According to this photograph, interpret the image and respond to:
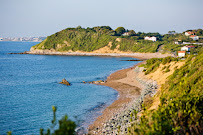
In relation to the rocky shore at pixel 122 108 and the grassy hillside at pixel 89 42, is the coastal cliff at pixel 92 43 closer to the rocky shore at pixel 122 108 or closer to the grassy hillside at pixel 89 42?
the grassy hillside at pixel 89 42

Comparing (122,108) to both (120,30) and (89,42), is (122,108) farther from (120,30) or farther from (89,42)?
(120,30)

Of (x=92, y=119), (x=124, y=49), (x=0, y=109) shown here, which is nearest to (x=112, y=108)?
(x=92, y=119)

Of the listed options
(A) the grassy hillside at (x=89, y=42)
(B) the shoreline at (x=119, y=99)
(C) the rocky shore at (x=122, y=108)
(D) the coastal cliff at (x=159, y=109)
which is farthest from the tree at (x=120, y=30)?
(D) the coastal cliff at (x=159, y=109)

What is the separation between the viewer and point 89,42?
484ft

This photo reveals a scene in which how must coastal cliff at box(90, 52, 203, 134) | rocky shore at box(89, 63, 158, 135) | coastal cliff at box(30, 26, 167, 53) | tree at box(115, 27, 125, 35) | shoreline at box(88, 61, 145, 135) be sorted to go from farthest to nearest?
tree at box(115, 27, 125, 35)
coastal cliff at box(30, 26, 167, 53)
shoreline at box(88, 61, 145, 135)
rocky shore at box(89, 63, 158, 135)
coastal cliff at box(90, 52, 203, 134)

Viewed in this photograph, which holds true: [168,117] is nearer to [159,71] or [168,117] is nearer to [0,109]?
[0,109]

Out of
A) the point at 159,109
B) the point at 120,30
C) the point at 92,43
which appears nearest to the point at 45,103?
the point at 159,109

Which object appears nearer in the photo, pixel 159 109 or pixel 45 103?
pixel 159 109

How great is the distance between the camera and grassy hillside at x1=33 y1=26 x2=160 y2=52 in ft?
440

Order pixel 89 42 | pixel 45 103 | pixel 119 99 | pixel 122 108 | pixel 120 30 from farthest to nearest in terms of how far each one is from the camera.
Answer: pixel 120 30 < pixel 89 42 < pixel 119 99 < pixel 45 103 < pixel 122 108

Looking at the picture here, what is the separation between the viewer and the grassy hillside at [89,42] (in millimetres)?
134250

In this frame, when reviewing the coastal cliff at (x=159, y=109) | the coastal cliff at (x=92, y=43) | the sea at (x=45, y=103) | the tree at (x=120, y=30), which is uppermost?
the tree at (x=120, y=30)

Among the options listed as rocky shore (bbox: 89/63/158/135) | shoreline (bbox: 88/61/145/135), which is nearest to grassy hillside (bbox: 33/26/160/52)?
shoreline (bbox: 88/61/145/135)

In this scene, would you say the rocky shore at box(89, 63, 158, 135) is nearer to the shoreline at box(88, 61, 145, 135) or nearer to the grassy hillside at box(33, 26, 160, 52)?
the shoreline at box(88, 61, 145, 135)
